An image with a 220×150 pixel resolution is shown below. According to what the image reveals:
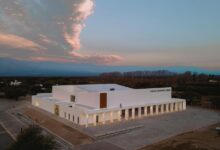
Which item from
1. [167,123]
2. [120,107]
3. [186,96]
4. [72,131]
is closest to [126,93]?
[120,107]

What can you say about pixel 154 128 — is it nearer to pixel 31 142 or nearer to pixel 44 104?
pixel 31 142

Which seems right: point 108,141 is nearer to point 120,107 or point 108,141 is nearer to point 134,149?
point 134,149

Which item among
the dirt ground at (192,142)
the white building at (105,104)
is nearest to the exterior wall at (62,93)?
the white building at (105,104)

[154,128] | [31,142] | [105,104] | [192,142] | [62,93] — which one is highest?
[62,93]

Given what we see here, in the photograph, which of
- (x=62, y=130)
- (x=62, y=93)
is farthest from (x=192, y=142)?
(x=62, y=93)

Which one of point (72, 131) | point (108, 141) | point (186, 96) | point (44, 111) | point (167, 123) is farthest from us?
point (186, 96)

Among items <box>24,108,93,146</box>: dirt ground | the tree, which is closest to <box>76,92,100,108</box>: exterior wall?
<box>24,108,93,146</box>: dirt ground

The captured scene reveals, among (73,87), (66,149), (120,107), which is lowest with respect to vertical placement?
(66,149)
